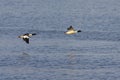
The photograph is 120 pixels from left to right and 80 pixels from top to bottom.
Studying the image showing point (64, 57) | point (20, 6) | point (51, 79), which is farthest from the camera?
point (20, 6)

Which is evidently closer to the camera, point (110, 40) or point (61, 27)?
point (110, 40)

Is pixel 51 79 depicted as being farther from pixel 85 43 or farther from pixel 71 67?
pixel 85 43

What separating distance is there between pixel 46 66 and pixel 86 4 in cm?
4045

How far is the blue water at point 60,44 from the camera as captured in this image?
137 ft

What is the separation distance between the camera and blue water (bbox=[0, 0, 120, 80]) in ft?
137

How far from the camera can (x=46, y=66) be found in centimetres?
4369

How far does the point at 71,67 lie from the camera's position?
143ft

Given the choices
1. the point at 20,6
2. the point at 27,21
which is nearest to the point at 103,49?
the point at 27,21

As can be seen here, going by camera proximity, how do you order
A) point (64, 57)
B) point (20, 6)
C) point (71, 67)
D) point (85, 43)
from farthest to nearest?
point (20, 6), point (85, 43), point (64, 57), point (71, 67)

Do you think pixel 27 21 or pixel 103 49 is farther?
pixel 27 21

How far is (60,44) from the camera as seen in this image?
170 ft

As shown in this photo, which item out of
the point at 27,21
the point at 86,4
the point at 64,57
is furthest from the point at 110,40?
the point at 86,4

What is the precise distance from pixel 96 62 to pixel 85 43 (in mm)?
7067

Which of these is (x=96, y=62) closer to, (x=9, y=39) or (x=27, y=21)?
(x=9, y=39)
